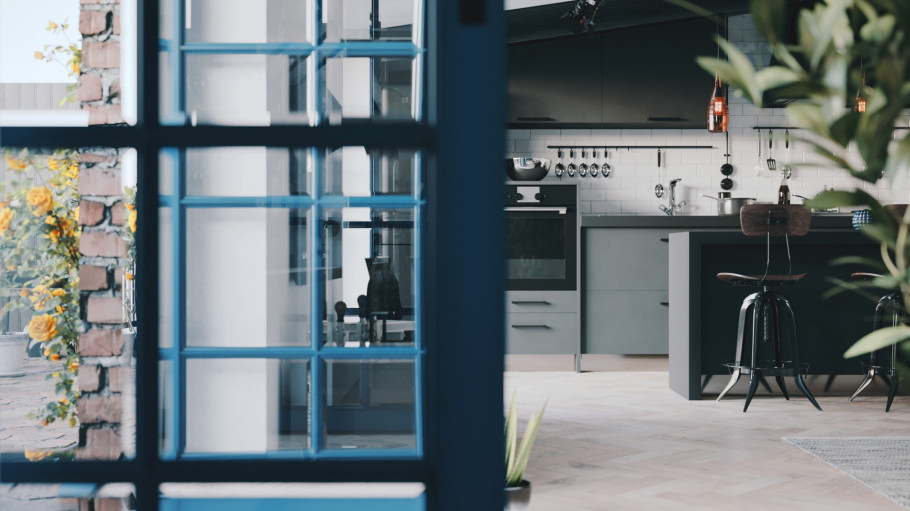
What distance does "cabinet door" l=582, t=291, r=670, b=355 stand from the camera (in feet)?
19.1

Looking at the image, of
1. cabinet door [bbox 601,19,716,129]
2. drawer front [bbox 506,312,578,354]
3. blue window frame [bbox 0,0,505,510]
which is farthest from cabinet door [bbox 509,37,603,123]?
blue window frame [bbox 0,0,505,510]

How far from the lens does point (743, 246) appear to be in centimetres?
469

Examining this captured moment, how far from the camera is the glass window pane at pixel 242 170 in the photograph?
113 cm

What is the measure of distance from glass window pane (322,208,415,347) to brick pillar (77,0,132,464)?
0.34 meters

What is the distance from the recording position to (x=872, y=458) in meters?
3.16

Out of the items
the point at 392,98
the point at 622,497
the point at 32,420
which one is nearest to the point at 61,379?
the point at 32,420

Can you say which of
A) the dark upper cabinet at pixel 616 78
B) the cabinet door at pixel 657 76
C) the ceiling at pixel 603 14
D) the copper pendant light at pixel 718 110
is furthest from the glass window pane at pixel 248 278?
the cabinet door at pixel 657 76

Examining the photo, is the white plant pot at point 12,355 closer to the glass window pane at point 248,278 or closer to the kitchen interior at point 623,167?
the glass window pane at point 248,278

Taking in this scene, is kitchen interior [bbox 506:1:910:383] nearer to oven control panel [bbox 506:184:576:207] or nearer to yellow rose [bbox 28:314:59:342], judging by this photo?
oven control panel [bbox 506:184:576:207]

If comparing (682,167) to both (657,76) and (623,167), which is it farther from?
(657,76)

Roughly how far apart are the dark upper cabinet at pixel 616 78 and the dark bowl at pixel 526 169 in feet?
1.25

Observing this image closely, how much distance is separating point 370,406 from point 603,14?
5001mm

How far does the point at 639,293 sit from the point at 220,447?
4889 mm

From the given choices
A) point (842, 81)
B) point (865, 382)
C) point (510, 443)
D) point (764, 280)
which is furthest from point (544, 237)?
point (842, 81)
